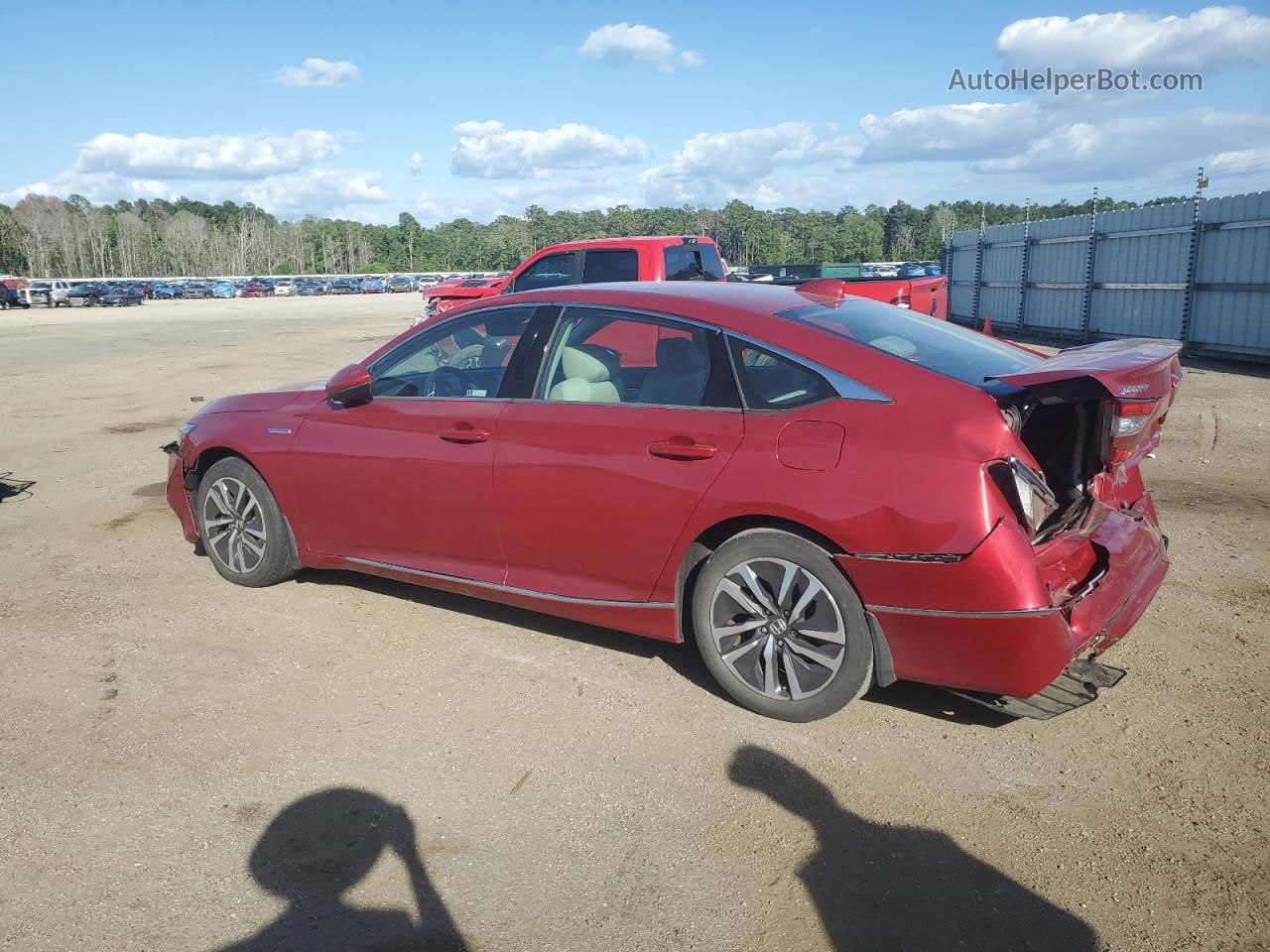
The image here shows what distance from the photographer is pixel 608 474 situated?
4070mm

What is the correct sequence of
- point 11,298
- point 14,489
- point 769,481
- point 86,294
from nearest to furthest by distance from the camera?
point 769,481 < point 14,489 < point 86,294 < point 11,298

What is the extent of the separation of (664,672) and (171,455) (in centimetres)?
341

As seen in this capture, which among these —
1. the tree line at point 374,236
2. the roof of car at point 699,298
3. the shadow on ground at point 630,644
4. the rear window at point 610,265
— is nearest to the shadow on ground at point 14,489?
the shadow on ground at point 630,644

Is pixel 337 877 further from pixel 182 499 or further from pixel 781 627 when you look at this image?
pixel 182 499

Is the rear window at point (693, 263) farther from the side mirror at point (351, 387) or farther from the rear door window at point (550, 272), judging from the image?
the side mirror at point (351, 387)

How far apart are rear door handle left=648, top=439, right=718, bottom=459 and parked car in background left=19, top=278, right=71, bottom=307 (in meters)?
69.0

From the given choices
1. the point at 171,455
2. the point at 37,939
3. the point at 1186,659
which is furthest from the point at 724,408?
the point at 171,455

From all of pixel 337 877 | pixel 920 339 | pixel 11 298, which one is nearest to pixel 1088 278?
pixel 920 339

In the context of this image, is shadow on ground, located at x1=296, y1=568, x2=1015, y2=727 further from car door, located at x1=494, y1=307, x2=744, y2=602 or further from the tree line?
the tree line

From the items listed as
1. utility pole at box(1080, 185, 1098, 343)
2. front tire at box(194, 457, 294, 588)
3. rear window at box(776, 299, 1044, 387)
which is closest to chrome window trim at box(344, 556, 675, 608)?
front tire at box(194, 457, 294, 588)

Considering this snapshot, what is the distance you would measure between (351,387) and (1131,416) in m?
3.42

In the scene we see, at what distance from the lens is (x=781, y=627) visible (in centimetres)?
375

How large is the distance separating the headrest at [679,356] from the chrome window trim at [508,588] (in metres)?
0.97

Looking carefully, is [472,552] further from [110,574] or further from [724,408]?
[110,574]
